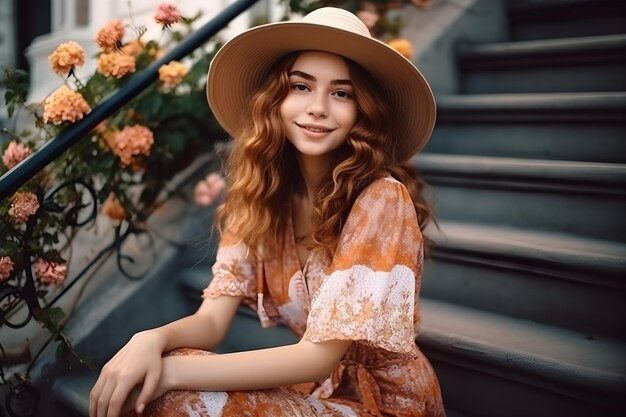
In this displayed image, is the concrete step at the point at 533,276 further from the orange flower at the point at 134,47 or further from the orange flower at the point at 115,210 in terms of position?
the orange flower at the point at 134,47

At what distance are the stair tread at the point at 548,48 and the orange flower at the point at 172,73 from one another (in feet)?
4.77

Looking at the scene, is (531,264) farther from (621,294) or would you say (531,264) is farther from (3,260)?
(3,260)

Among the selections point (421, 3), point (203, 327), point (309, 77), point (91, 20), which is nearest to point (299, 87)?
point (309, 77)

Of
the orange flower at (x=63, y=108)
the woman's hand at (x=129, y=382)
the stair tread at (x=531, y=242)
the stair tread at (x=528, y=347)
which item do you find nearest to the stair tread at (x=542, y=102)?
the stair tread at (x=531, y=242)

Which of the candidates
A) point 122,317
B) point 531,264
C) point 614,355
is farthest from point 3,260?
point 614,355

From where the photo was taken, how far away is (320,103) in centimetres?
151

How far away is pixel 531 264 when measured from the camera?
2.05 metres

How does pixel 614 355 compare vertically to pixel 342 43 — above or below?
below

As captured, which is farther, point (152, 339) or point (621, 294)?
point (621, 294)

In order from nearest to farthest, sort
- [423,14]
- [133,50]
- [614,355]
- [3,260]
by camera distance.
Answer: [614,355], [3,260], [133,50], [423,14]

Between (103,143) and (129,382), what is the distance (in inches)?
52.2

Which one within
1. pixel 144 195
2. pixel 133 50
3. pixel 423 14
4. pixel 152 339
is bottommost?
pixel 152 339

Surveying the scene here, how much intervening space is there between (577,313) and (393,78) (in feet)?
3.22

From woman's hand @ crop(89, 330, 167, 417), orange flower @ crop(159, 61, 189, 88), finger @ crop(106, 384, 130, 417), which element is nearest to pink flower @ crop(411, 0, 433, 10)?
orange flower @ crop(159, 61, 189, 88)
